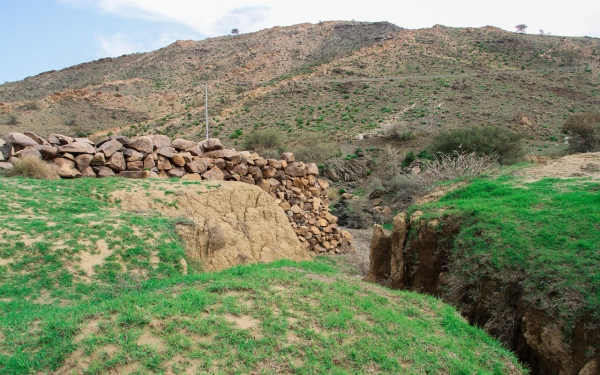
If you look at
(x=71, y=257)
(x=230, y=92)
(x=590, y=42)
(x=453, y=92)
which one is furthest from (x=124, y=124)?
(x=590, y=42)

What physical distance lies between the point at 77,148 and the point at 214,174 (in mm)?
3741

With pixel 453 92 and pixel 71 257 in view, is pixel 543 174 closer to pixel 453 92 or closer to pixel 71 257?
pixel 71 257

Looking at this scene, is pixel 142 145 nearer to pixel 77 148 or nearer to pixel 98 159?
pixel 98 159

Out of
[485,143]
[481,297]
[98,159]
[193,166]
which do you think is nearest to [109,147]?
[98,159]

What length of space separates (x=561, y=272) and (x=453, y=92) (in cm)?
3402

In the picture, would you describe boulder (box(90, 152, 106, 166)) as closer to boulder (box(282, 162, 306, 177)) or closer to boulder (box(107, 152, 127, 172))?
boulder (box(107, 152, 127, 172))

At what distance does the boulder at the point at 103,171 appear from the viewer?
11.3 meters

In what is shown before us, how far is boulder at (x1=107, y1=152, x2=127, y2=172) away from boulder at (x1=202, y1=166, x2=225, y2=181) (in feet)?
7.40

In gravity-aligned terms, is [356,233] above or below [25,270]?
below

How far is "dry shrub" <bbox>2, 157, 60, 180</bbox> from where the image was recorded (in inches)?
404

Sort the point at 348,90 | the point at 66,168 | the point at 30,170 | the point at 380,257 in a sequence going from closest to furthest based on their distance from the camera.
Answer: the point at 380,257 < the point at 30,170 < the point at 66,168 < the point at 348,90

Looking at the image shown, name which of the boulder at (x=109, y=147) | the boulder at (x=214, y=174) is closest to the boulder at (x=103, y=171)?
the boulder at (x=109, y=147)

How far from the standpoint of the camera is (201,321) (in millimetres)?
4160

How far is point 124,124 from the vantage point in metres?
41.8
